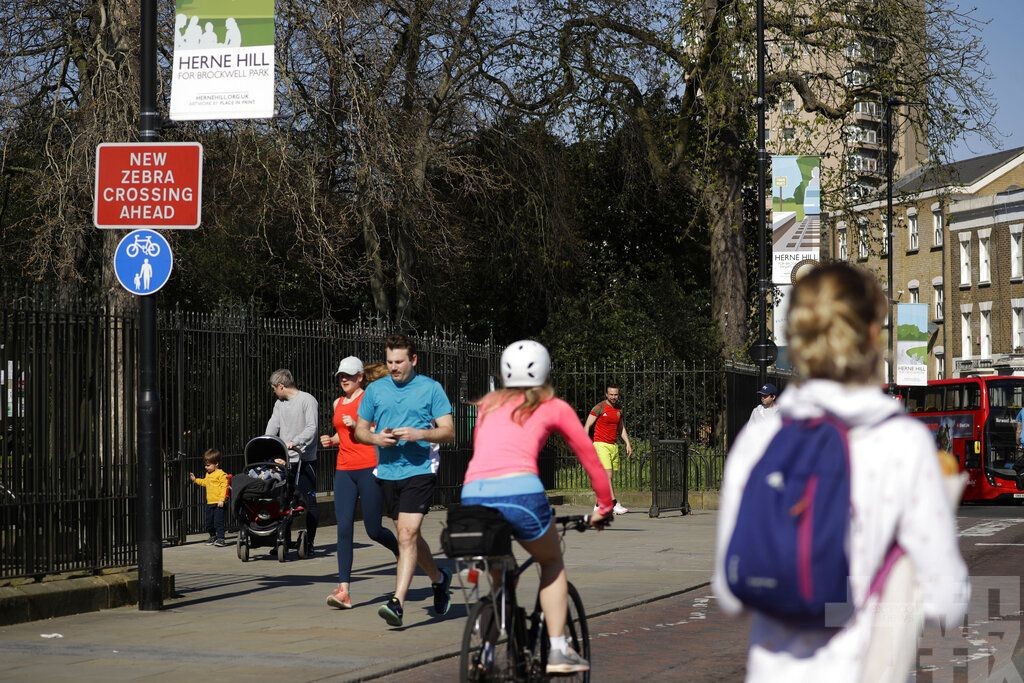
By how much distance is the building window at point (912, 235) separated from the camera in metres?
73.6

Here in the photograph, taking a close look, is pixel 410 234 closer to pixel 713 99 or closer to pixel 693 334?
pixel 713 99

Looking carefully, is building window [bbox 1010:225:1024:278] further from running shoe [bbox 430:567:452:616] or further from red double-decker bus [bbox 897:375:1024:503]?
running shoe [bbox 430:567:452:616]

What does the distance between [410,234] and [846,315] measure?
20.3 meters

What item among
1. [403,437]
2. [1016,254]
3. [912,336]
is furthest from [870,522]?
[1016,254]

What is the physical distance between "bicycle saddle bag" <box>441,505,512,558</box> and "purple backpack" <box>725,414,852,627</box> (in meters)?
3.08

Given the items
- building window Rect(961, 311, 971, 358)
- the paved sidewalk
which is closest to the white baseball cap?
the paved sidewalk

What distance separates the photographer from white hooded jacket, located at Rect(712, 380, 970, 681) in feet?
10.7

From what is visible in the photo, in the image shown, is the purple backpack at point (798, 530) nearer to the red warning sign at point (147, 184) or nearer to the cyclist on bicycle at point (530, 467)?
the cyclist on bicycle at point (530, 467)

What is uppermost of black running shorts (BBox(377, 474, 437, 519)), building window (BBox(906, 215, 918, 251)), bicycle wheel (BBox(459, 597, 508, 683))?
building window (BBox(906, 215, 918, 251))

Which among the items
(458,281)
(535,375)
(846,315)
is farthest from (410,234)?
(846,315)

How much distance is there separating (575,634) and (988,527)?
16.2m

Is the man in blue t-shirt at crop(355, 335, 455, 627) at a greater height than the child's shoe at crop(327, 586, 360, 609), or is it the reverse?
the man in blue t-shirt at crop(355, 335, 455, 627)

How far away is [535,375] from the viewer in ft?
22.2

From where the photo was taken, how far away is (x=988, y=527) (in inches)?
857
